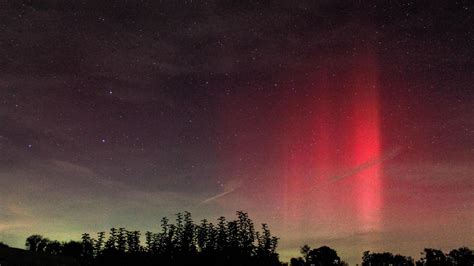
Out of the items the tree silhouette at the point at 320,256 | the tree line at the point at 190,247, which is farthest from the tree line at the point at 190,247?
the tree silhouette at the point at 320,256

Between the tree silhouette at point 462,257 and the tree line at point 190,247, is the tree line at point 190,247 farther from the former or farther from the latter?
the tree silhouette at point 462,257

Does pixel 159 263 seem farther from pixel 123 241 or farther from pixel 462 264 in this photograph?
pixel 462 264

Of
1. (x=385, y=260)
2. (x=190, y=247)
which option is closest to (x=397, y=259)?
(x=385, y=260)

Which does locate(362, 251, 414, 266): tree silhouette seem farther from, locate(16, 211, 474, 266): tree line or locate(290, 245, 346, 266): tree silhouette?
locate(16, 211, 474, 266): tree line

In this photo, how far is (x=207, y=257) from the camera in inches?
2386

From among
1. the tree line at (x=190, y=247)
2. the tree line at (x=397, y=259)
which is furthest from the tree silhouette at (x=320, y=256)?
the tree line at (x=190, y=247)

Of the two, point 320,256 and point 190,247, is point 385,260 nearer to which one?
point 320,256

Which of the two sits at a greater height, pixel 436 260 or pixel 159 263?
pixel 436 260

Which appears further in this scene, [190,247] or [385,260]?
[385,260]

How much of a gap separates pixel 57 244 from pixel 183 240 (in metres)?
134

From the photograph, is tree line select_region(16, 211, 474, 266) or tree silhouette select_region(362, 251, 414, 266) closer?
tree line select_region(16, 211, 474, 266)

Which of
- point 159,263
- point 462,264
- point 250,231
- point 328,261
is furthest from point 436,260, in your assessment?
point 159,263

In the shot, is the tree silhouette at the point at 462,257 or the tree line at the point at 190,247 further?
the tree silhouette at the point at 462,257

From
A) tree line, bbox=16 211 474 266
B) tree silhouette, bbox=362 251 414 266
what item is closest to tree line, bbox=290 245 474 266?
tree silhouette, bbox=362 251 414 266
